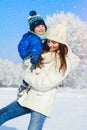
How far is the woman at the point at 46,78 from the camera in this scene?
3.76 m

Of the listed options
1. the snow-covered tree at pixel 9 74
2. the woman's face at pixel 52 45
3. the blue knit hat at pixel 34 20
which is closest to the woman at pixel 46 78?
the woman's face at pixel 52 45

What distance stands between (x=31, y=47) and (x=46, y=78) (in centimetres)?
26

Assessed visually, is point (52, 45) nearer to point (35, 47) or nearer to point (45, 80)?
point (35, 47)

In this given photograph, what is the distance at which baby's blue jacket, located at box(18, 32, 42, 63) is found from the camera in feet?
12.3

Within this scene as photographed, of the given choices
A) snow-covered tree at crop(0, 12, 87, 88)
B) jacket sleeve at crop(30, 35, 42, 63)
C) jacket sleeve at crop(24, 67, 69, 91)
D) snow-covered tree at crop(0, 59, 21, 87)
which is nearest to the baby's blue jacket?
jacket sleeve at crop(30, 35, 42, 63)

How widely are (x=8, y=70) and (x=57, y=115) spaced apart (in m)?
17.3

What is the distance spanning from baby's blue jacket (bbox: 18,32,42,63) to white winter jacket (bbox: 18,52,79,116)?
9cm

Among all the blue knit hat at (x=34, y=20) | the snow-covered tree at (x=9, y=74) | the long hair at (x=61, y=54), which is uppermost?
the blue knit hat at (x=34, y=20)

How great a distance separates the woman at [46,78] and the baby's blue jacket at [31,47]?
6 centimetres

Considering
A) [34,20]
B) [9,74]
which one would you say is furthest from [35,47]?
[9,74]

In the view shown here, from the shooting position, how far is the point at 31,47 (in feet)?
12.4

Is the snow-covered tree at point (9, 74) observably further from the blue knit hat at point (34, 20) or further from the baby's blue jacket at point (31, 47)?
the baby's blue jacket at point (31, 47)

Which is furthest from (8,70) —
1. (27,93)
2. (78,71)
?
(27,93)

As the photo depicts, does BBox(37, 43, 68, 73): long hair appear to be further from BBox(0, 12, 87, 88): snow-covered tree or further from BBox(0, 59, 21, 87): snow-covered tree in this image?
BBox(0, 59, 21, 87): snow-covered tree
